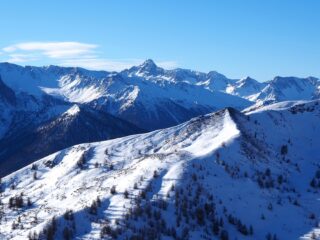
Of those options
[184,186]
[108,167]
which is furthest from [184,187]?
[108,167]

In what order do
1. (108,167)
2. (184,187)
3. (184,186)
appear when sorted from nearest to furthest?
(184,187) < (184,186) < (108,167)

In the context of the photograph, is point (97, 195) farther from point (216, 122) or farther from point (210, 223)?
point (216, 122)

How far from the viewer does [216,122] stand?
71.9 meters

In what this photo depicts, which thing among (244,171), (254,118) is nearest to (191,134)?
(254,118)

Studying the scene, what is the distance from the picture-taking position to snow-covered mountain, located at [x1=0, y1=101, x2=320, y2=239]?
41812 mm

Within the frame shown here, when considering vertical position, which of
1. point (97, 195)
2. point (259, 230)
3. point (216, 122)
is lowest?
point (259, 230)

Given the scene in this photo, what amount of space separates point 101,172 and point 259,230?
22602 millimetres

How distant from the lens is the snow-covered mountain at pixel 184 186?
4181 cm

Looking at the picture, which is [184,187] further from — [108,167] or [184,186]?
[108,167]

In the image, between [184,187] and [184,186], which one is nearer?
[184,187]

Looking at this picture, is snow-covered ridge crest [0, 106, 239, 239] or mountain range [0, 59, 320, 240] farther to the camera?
snow-covered ridge crest [0, 106, 239, 239]

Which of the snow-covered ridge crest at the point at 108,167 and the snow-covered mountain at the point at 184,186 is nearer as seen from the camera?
the snow-covered mountain at the point at 184,186

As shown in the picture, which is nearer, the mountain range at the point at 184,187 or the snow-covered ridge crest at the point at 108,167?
the mountain range at the point at 184,187

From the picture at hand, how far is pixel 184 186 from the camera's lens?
4712cm
